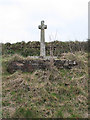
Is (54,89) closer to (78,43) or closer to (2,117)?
(2,117)

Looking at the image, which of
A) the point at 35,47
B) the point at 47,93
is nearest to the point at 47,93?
the point at 47,93

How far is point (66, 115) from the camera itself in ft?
20.3

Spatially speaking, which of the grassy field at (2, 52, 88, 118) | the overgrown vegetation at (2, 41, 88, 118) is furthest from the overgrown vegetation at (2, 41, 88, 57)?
the grassy field at (2, 52, 88, 118)

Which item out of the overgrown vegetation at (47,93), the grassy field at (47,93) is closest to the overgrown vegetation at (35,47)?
the overgrown vegetation at (47,93)

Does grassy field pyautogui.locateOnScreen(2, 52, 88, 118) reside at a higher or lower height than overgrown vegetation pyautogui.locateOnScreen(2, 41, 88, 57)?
lower

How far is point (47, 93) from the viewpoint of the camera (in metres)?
7.16

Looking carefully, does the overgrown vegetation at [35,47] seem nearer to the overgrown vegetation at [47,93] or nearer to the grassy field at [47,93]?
the overgrown vegetation at [47,93]

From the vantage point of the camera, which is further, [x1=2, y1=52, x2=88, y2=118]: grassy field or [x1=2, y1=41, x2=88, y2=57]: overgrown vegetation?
[x1=2, y1=41, x2=88, y2=57]: overgrown vegetation

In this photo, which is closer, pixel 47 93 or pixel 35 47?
pixel 47 93

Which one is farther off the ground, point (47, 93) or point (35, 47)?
point (35, 47)

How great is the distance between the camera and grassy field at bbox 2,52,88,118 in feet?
20.8

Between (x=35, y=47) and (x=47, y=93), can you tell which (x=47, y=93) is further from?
(x=35, y=47)

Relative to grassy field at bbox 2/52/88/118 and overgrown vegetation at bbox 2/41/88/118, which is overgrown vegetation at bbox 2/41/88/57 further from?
grassy field at bbox 2/52/88/118

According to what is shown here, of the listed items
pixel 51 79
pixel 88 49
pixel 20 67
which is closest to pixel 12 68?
pixel 20 67
